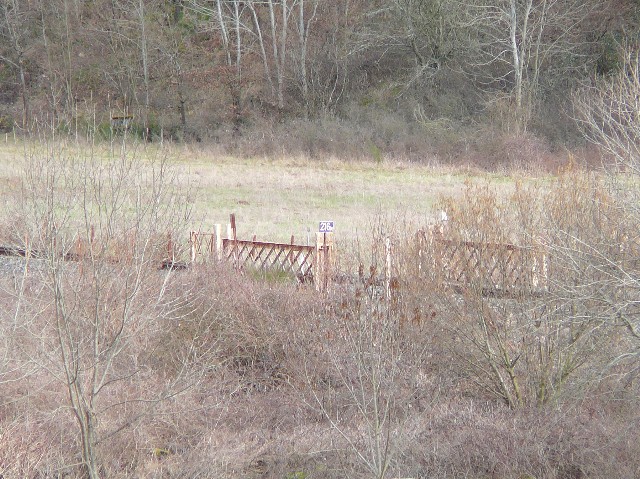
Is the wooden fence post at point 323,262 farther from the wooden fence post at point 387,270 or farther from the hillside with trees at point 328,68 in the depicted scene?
the hillside with trees at point 328,68

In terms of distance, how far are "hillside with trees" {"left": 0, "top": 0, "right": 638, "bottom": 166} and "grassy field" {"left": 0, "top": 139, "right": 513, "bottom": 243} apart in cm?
254

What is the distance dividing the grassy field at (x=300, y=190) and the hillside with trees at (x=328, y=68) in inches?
99.9

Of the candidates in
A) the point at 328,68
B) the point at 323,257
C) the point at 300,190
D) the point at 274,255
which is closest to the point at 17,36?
the point at 328,68

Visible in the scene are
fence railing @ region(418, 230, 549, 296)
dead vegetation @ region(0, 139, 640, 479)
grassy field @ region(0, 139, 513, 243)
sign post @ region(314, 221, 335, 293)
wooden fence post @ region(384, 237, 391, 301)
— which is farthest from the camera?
grassy field @ region(0, 139, 513, 243)

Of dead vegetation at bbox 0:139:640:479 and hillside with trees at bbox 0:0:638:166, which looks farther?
hillside with trees at bbox 0:0:638:166

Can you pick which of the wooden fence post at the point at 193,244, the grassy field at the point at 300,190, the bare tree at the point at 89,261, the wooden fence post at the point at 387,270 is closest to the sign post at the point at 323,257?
the wooden fence post at the point at 387,270

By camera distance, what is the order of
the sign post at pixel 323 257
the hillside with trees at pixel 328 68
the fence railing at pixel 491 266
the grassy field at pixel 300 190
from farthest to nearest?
the hillside with trees at pixel 328 68
the grassy field at pixel 300 190
the sign post at pixel 323 257
the fence railing at pixel 491 266

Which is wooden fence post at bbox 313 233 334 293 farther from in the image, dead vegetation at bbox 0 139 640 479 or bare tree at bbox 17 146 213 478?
bare tree at bbox 17 146 213 478

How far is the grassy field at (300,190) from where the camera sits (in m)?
17.9

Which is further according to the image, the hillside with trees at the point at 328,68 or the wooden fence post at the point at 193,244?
the hillside with trees at the point at 328,68

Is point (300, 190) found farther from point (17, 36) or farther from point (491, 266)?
point (17, 36)

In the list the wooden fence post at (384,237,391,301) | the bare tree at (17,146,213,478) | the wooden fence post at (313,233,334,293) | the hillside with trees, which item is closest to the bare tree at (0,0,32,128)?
the hillside with trees

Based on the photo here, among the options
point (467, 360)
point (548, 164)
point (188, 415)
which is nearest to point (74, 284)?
point (188, 415)

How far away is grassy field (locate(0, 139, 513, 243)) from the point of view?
58.7 ft
